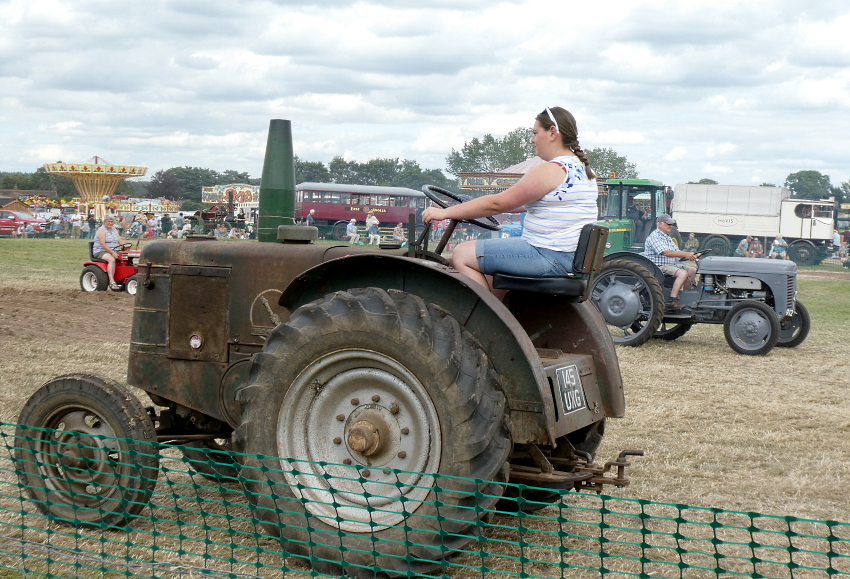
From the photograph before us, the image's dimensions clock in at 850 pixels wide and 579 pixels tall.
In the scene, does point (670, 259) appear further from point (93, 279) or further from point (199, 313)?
point (93, 279)

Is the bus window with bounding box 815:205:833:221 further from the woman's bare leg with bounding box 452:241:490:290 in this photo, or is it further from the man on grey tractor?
the woman's bare leg with bounding box 452:241:490:290

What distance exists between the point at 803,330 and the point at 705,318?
1.39 metres

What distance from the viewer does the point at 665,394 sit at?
7.93 metres

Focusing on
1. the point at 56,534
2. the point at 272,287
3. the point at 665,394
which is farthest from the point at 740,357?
the point at 56,534

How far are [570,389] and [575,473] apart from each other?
368mm

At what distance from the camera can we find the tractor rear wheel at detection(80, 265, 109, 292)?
15.2 meters

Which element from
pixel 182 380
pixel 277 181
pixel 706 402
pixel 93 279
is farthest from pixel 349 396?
pixel 93 279

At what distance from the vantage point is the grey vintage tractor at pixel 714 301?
11156mm

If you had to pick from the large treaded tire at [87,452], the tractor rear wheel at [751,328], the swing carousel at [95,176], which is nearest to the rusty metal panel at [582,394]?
the large treaded tire at [87,452]

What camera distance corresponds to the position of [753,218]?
38.4 metres

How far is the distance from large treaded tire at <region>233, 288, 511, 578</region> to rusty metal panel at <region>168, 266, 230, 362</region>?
2.65ft

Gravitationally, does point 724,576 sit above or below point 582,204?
below

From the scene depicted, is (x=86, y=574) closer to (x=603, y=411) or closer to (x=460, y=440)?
(x=460, y=440)

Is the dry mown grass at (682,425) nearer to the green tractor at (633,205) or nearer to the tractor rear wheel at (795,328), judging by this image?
the tractor rear wheel at (795,328)
